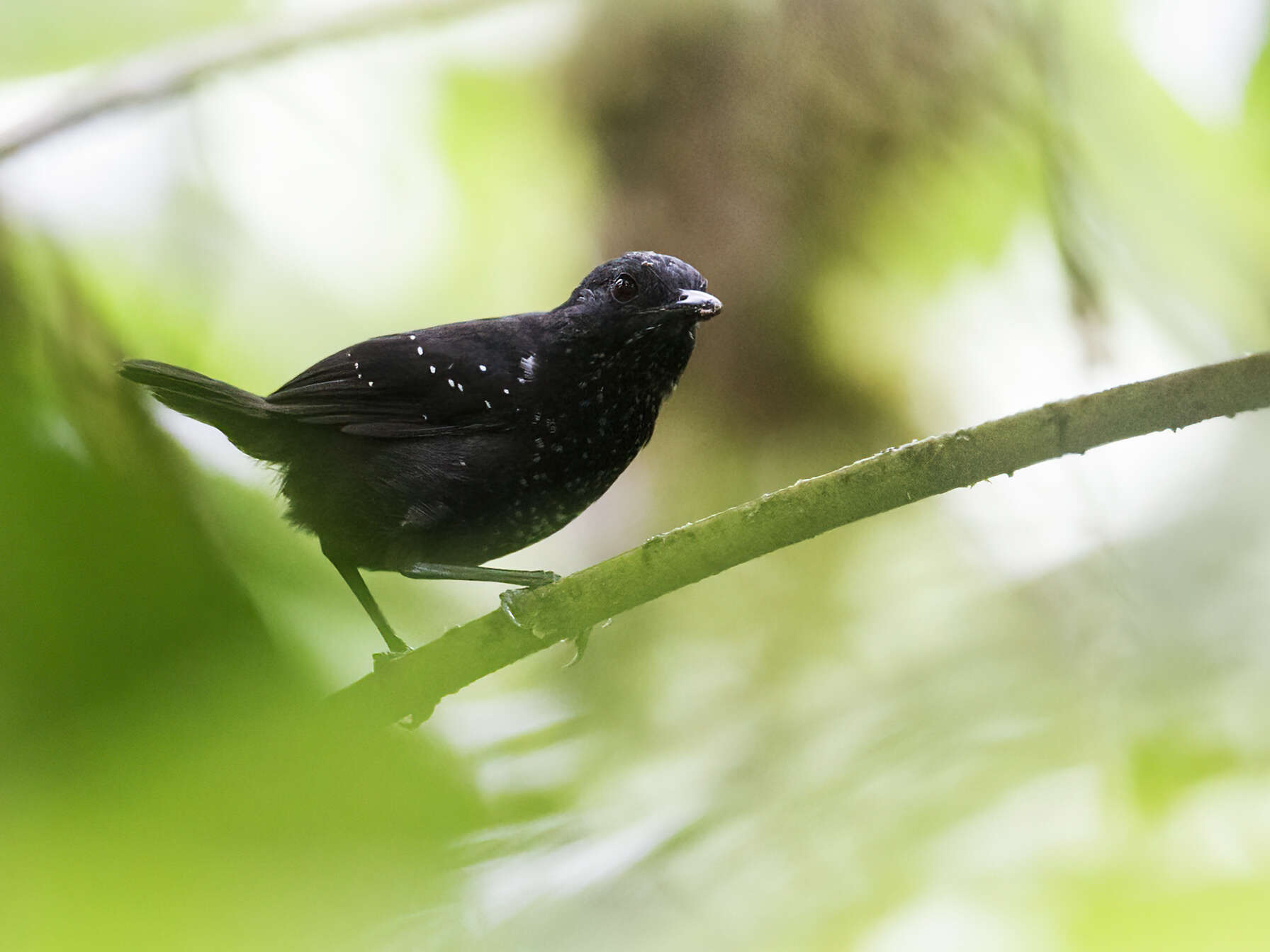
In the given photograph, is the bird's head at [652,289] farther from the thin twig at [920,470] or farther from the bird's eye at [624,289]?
the thin twig at [920,470]

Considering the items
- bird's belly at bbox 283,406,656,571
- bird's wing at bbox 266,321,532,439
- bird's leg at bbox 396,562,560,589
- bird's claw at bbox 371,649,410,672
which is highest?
bird's wing at bbox 266,321,532,439

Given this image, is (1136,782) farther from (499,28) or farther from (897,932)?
(499,28)

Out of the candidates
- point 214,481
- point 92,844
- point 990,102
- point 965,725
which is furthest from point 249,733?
point 990,102

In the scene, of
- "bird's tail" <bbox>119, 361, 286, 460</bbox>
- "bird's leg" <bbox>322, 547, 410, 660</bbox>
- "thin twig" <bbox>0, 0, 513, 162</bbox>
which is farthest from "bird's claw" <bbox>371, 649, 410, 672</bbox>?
"thin twig" <bbox>0, 0, 513, 162</bbox>

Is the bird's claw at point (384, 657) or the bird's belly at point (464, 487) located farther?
the bird's belly at point (464, 487)

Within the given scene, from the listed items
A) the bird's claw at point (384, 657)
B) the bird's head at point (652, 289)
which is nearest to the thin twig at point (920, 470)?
the bird's claw at point (384, 657)

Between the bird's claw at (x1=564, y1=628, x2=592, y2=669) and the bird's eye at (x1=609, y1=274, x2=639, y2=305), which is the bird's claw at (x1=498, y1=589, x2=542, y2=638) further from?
the bird's eye at (x1=609, y1=274, x2=639, y2=305)
